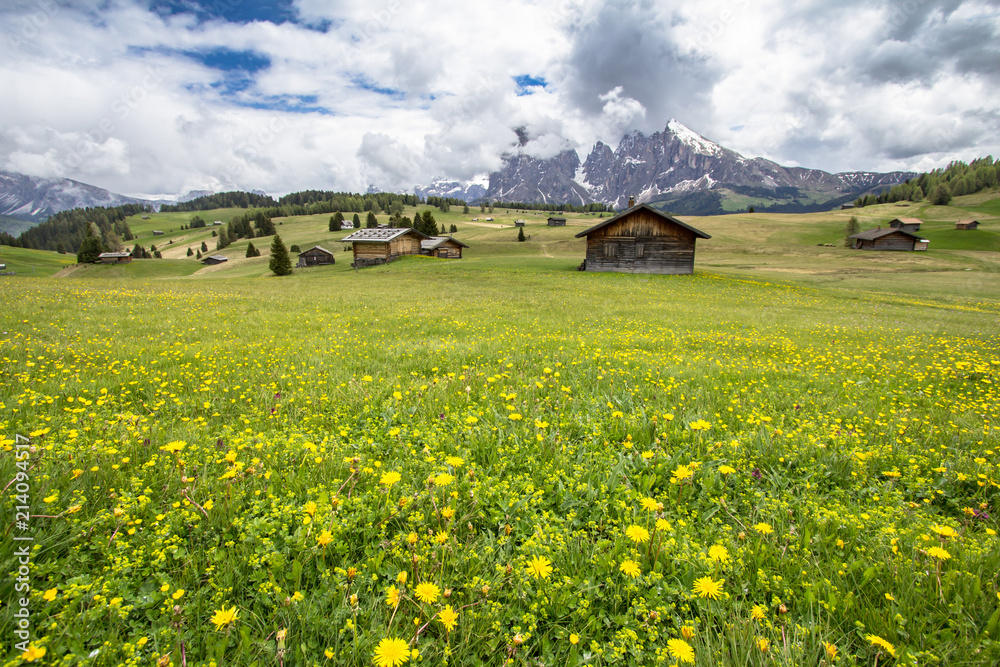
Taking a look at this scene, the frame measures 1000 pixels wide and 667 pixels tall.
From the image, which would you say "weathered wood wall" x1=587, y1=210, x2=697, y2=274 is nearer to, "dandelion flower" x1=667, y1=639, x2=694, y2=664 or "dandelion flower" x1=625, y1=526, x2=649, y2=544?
"dandelion flower" x1=625, y1=526, x2=649, y2=544

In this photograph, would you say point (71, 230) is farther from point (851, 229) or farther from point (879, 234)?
point (851, 229)

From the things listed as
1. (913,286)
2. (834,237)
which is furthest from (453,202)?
(913,286)

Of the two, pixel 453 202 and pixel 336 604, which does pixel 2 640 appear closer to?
pixel 336 604

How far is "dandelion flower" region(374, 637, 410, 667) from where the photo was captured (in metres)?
1.64

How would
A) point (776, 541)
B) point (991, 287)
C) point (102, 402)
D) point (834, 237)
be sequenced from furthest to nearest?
point (834, 237) < point (991, 287) < point (102, 402) < point (776, 541)

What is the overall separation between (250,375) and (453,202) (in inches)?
7640

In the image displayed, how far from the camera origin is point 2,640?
1.71 m

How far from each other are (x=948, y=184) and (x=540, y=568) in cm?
20513

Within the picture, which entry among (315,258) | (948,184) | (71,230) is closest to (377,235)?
(315,258)

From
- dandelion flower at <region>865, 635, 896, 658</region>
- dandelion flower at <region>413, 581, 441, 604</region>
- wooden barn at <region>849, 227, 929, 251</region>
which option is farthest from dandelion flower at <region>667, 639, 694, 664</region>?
wooden barn at <region>849, 227, 929, 251</region>

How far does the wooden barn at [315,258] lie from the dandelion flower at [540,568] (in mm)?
73171

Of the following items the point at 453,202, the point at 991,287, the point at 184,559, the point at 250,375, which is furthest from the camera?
the point at 453,202

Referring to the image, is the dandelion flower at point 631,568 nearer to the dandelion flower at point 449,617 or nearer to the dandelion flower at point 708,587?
the dandelion flower at point 708,587

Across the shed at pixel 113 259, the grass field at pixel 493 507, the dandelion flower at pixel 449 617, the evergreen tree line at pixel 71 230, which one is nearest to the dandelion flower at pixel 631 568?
the grass field at pixel 493 507
